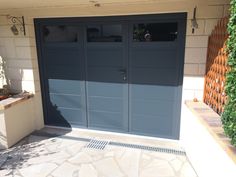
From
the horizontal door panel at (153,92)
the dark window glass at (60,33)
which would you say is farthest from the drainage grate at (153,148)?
the dark window glass at (60,33)

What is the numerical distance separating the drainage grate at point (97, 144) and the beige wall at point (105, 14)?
126 centimetres

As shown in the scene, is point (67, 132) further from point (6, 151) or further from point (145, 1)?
point (145, 1)

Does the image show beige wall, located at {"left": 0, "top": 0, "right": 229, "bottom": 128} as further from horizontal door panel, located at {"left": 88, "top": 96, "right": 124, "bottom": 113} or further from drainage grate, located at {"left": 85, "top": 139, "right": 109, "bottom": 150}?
drainage grate, located at {"left": 85, "top": 139, "right": 109, "bottom": 150}

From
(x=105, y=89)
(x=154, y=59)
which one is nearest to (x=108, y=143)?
(x=105, y=89)

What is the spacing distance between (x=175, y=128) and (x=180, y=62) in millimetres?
1146

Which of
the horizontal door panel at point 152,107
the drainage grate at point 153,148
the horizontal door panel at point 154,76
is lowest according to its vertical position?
the drainage grate at point 153,148

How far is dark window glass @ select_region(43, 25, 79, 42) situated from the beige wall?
0.24 m

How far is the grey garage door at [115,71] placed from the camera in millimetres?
3582

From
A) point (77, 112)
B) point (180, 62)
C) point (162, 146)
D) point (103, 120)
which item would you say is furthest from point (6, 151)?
point (180, 62)

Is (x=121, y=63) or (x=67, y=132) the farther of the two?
(x=67, y=132)

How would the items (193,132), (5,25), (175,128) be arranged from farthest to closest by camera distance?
1. (5,25)
2. (175,128)
3. (193,132)

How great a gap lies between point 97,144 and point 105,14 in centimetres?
219

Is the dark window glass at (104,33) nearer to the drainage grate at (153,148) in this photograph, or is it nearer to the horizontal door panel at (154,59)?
the horizontal door panel at (154,59)

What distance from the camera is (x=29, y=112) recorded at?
13.8ft
